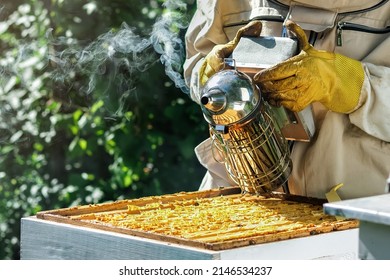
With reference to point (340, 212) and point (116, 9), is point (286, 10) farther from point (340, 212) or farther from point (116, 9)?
point (116, 9)

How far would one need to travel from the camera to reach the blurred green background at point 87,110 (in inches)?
178

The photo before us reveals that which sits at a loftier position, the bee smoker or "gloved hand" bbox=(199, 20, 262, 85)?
"gloved hand" bbox=(199, 20, 262, 85)

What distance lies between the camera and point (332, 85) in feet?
8.12

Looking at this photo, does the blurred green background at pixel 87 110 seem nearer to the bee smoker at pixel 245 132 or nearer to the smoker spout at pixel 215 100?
the bee smoker at pixel 245 132

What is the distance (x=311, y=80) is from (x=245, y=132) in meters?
0.22

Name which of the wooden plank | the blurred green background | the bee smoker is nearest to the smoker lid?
the bee smoker

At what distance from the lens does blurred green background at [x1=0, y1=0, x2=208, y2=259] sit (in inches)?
178

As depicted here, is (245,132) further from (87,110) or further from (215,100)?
(87,110)

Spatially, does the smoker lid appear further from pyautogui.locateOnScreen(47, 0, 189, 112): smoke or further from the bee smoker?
pyautogui.locateOnScreen(47, 0, 189, 112): smoke

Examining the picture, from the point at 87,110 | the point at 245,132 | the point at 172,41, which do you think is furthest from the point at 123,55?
the point at 245,132

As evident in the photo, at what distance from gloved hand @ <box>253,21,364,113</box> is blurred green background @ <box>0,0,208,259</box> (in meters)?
1.84

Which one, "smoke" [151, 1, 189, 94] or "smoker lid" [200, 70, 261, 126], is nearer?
"smoker lid" [200, 70, 261, 126]

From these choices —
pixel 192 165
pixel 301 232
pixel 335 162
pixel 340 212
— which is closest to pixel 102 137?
pixel 192 165
